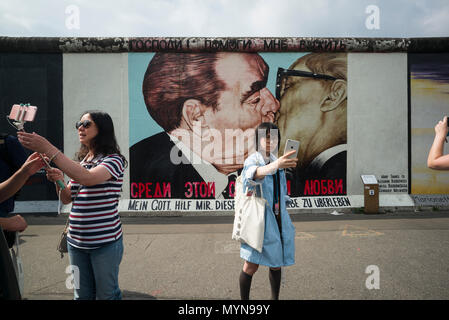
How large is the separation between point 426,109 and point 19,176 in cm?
1047

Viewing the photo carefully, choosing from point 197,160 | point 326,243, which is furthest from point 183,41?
point 326,243

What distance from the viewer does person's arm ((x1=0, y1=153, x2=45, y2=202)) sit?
1.88m

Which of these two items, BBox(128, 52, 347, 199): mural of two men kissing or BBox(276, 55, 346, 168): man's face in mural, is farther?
BBox(276, 55, 346, 168): man's face in mural

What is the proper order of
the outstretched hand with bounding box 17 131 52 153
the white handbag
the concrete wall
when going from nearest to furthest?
the outstretched hand with bounding box 17 131 52 153 < the white handbag < the concrete wall

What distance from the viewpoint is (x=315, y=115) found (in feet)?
27.1

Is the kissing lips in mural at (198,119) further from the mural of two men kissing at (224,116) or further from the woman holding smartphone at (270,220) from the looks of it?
the woman holding smartphone at (270,220)

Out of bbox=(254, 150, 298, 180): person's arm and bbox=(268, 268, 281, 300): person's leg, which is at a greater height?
bbox=(254, 150, 298, 180): person's arm

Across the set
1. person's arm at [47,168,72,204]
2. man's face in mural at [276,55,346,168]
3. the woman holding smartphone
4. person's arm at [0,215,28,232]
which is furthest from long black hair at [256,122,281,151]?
man's face in mural at [276,55,346,168]

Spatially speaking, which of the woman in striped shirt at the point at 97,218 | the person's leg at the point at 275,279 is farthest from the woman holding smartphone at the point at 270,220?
the woman in striped shirt at the point at 97,218

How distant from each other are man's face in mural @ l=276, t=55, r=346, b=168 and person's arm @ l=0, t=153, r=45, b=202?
Answer: 715 centimetres

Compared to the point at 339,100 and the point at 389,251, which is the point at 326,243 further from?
the point at 339,100

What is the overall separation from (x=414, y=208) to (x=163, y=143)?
8.07 meters

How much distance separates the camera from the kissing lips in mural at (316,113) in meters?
8.20

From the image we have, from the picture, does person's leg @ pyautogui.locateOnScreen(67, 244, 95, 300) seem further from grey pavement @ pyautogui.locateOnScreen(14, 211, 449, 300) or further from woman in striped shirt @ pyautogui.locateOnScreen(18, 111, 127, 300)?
grey pavement @ pyautogui.locateOnScreen(14, 211, 449, 300)
